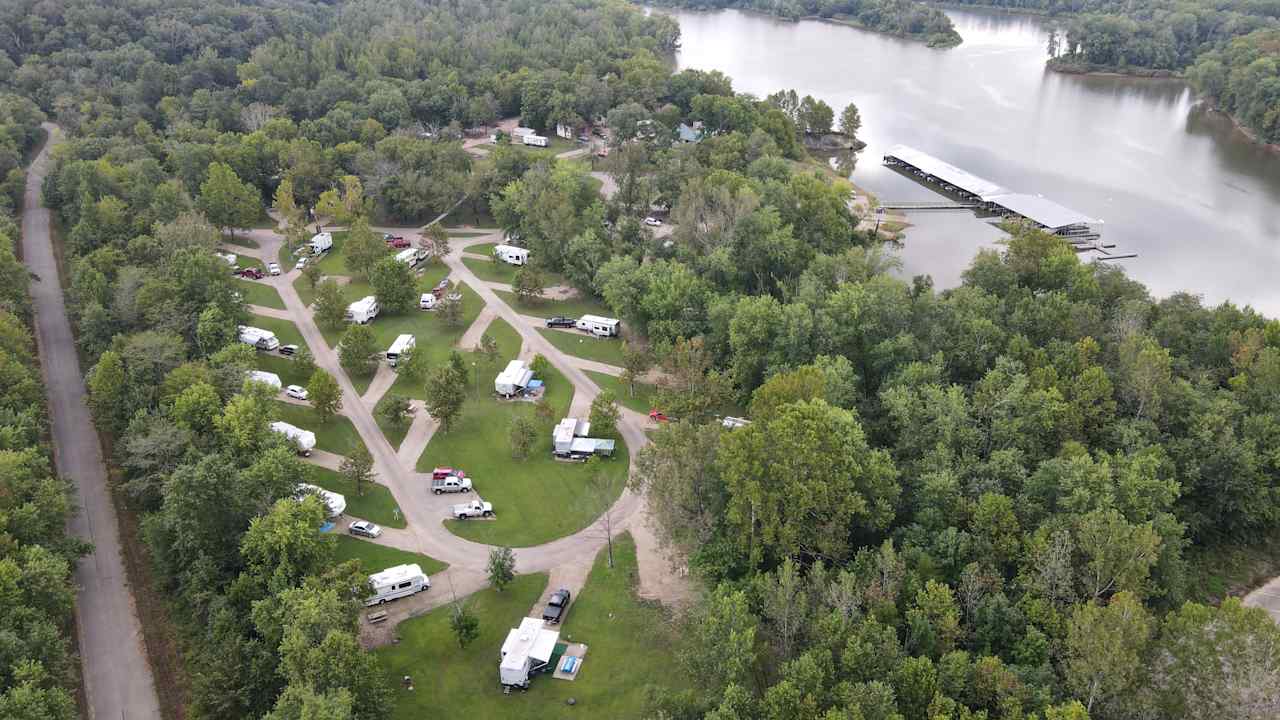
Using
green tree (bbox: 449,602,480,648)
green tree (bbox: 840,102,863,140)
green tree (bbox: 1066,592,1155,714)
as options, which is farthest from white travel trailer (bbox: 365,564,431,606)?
green tree (bbox: 840,102,863,140)

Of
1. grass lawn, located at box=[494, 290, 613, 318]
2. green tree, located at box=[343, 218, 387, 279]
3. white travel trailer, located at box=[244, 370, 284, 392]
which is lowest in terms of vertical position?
grass lawn, located at box=[494, 290, 613, 318]

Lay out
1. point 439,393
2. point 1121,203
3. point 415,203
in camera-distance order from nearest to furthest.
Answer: point 439,393 → point 415,203 → point 1121,203

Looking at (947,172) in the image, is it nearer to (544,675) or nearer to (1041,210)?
(1041,210)

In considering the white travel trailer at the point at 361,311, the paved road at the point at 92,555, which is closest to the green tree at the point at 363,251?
the white travel trailer at the point at 361,311

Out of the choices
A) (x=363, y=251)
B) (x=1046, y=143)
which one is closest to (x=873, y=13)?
(x=1046, y=143)

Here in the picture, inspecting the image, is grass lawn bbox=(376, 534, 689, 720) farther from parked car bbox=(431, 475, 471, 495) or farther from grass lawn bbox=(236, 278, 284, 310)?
grass lawn bbox=(236, 278, 284, 310)

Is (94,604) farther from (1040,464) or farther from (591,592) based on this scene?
(1040,464)

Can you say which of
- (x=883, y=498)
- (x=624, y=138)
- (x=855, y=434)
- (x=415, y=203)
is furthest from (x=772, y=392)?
(x=624, y=138)

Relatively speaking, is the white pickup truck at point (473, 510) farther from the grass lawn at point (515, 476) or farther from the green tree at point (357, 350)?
the green tree at point (357, 350)
